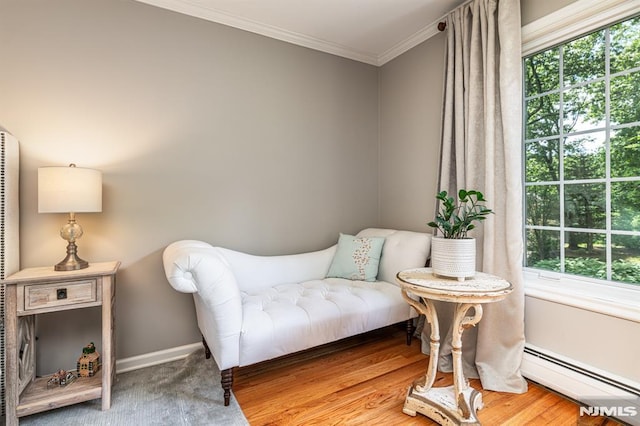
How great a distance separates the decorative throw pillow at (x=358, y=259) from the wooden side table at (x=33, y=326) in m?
1.60

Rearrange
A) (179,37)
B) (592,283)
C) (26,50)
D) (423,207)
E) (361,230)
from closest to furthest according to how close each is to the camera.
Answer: (592,283) → (26,50) → (179,37) → (423,207) → (361,230)

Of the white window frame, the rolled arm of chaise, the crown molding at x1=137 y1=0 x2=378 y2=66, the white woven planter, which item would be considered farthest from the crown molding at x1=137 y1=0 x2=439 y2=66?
the white woven planter

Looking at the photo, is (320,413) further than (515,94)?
No

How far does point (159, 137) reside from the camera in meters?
2.18

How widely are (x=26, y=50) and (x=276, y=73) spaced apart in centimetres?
162

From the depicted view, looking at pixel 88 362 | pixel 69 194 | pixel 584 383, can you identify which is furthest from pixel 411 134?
pixel 88 362

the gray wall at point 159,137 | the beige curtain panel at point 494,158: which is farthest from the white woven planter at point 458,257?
the gray wall at point 159,137

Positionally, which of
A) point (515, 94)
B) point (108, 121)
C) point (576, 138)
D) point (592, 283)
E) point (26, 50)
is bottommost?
point (592, 283)

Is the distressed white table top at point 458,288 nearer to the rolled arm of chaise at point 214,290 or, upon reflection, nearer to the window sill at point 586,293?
the window sill at point 586,293

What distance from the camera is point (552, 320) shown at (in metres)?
1.77

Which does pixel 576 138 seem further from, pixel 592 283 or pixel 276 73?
pixel 276 73

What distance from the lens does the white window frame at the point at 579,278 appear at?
1543 millimetres

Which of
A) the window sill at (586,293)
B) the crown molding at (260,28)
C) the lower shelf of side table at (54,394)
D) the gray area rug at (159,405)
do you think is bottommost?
the gray area rug at (159,405)

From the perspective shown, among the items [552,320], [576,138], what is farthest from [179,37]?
[552,320]
